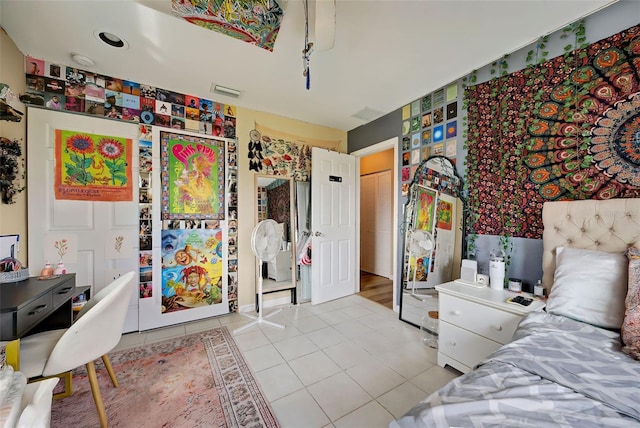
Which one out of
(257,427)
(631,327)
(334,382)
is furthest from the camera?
(334,382)

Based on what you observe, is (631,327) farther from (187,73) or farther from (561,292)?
(187,73)

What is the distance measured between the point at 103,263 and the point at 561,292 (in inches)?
143

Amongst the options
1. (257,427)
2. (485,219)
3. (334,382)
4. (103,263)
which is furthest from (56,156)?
(485,219)

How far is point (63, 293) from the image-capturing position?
63.6 inches

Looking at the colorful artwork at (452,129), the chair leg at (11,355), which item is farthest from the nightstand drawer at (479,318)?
the chair leg at (11,355)

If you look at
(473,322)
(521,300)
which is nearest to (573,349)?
(521,300)

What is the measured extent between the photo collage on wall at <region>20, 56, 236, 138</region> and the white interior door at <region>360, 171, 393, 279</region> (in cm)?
297

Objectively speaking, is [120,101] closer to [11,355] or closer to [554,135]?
[11,355]

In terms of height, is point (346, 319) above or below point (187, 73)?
below

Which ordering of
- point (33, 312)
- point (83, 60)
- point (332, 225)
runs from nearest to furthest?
point (33, 312) < point (83, 60) < point (332, 225)

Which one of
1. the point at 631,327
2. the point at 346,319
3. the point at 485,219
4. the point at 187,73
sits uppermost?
the point at 187,73

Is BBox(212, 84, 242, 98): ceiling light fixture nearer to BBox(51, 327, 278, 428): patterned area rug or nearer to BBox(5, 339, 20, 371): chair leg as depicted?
BBox(5, 339, 20, 371): chair leg

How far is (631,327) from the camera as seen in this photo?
3.54ft

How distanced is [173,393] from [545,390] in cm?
205
